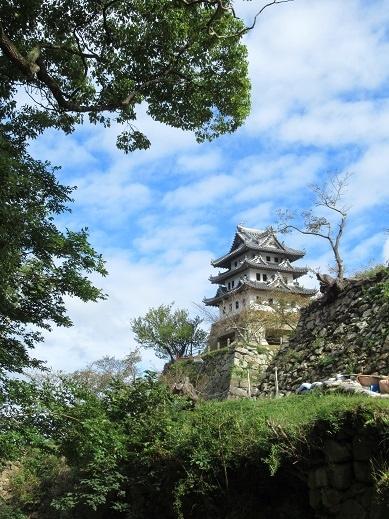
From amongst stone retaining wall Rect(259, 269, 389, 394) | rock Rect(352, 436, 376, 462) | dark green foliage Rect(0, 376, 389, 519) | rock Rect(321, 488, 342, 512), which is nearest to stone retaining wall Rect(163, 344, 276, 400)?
stone retaining wall Rect(259, 269, 389, 394)

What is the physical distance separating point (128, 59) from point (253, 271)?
95.2 ft

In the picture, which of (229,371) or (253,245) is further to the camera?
(253,245)

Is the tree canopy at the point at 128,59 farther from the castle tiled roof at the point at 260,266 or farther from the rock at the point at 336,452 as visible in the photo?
the castle tiled roof at the point at 260,266

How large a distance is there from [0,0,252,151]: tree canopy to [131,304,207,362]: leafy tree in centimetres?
2714

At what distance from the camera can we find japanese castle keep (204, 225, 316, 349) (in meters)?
33.5

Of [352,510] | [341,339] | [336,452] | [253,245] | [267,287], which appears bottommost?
[352,510]

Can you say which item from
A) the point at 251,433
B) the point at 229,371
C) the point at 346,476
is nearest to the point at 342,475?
the point at 346,476

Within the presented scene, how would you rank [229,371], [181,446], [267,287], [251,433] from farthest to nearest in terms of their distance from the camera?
1. [267,287]
2. [229,371]
3. [181,446]
4. [251,433]

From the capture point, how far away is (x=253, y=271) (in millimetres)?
35719

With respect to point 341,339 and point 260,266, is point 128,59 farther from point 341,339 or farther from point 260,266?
point 260,266

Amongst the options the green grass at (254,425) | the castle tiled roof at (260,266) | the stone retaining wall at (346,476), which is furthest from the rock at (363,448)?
the castle tiled roof at (260,266)

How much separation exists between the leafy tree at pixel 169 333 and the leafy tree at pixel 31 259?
27.6 meters

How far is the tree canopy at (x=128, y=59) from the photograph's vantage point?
21.8 feet

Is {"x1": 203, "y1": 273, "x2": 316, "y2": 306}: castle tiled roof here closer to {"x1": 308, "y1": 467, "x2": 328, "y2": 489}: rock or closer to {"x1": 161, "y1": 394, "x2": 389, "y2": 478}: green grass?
{"x1": 161, "y1": 394, "x2": 389, "y2": 478}: green grass
